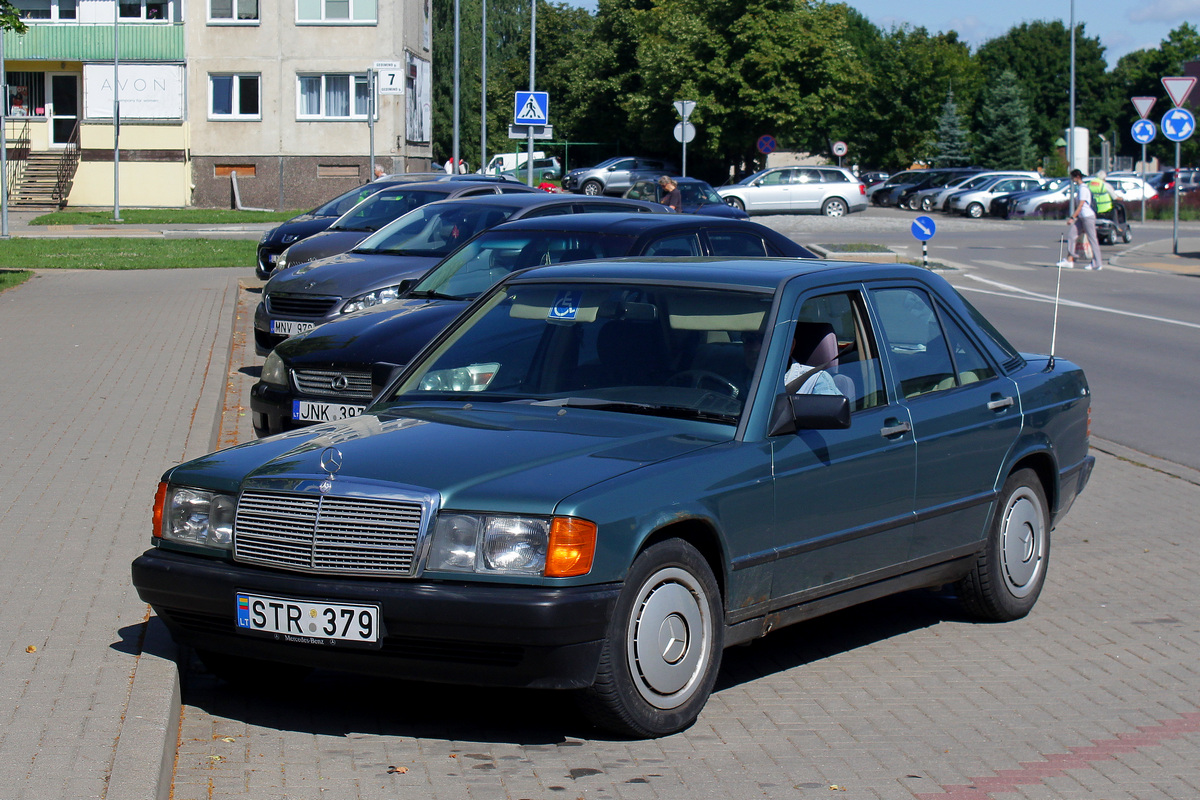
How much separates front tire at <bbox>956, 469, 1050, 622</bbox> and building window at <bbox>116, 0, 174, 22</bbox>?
45.9 meters

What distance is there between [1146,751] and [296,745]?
274 cm

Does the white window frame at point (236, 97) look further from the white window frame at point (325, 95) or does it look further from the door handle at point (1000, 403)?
the door handle at point (1000, 403)

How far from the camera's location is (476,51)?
7956 cm

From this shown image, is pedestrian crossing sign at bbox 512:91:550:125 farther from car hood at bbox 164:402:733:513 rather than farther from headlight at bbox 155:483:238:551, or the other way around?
headlight at bbox 155:483:238:551

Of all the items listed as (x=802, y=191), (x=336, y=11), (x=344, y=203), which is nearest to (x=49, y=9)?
Answer: (x=336, y=11)

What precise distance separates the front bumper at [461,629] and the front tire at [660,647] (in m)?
0.09

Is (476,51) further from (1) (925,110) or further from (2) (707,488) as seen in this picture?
(2) (707,488)

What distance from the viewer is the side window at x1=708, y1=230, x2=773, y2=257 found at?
31.7 feet

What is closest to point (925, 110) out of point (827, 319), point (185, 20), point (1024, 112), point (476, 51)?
point (1024, 112)

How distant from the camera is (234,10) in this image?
46.7 m

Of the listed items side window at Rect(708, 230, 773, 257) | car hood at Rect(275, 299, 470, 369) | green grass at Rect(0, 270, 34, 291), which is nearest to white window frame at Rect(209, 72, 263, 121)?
green grass at Rect(0, 270, 34, 291)

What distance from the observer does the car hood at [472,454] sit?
428 centimetres

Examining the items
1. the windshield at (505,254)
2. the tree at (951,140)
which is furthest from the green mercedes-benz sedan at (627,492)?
the tree at (951,140)

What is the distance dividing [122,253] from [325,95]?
22.3m
